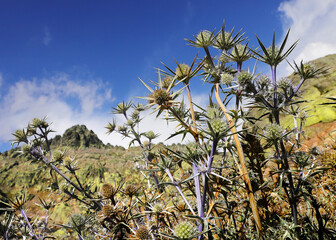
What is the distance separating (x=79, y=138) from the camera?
36.8 m

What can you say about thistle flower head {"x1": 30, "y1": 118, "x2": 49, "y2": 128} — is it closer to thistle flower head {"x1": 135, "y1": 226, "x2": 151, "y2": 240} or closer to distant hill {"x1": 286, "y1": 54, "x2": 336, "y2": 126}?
thistle flower head {"x1": 135, "y1": 226, "x2": 151, "y2": 240}

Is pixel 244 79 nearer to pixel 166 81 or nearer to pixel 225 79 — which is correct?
pixel 225 79

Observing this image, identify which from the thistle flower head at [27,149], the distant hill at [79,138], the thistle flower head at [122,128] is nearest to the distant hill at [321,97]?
the thistle flower head at [122,128]

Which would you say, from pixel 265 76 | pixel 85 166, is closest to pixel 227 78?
pixel 265 76

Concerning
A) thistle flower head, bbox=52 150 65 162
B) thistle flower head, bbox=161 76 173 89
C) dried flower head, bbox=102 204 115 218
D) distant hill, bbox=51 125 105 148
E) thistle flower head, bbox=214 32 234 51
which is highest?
distant hill, bbox=51 125 105 148

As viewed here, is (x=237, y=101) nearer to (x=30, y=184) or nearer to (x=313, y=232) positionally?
(x=313, y=232)

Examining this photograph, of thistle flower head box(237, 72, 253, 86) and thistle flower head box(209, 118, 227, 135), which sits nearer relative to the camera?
thistle flower head box(209, 118, 227, 135)

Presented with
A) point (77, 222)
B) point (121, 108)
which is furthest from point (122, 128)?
point (77, 222)

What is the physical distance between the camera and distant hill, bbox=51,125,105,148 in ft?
116

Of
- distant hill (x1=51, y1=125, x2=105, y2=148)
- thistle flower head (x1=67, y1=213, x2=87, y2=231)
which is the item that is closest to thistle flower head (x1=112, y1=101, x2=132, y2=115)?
thistle flower head (x1=67, y1=213, x2=87, y2=231)

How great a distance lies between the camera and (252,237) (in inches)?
66.9

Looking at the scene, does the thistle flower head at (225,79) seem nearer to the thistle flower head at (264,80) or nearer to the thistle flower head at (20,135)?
the thistle flower head at (264,80)

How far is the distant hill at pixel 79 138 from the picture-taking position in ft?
116

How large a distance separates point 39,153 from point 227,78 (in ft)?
13.6
